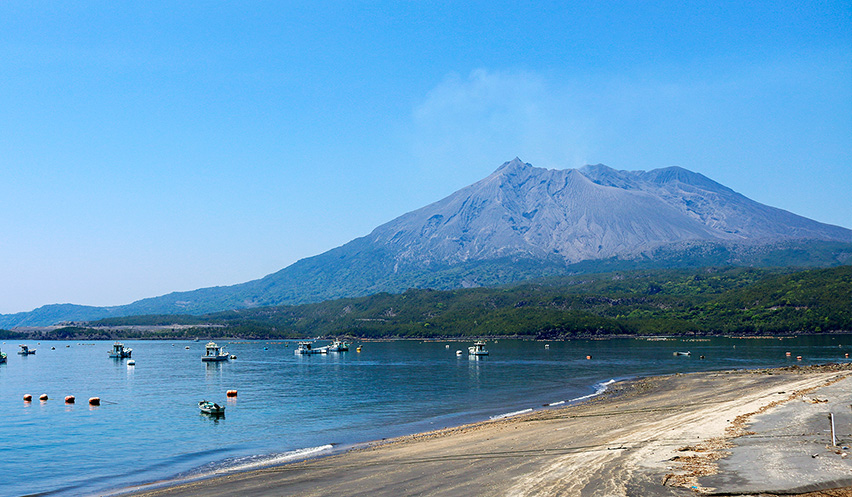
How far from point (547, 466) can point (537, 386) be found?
5292 cm

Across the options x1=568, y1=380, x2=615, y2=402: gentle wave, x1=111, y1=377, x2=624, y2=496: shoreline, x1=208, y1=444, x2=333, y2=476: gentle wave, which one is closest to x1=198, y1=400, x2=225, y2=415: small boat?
x1=111, y1=377, x2=624, y2=496: shoreline

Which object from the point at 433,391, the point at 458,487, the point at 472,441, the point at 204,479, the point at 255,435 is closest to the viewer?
the point at 458,487

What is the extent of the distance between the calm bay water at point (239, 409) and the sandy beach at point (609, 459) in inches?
275

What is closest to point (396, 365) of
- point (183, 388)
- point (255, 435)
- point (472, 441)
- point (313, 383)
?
point (313, 383)

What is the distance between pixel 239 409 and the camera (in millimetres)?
63188

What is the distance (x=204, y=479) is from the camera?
32.5 m

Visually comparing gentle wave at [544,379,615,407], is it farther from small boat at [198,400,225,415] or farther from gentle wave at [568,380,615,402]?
small boat at [198,400,225,415]

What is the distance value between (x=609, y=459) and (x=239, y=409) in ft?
149

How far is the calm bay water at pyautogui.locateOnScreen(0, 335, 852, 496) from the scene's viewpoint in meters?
38.4

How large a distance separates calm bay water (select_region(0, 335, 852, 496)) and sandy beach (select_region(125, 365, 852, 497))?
6.98m

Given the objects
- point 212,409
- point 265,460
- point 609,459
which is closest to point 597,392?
point 212,409

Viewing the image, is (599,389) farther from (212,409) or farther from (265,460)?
(265,460)

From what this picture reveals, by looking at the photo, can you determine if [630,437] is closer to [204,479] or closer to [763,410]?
[763,410]

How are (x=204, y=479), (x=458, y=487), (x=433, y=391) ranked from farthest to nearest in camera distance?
(x=433, y=391) < (x=204, y=479) < (x=458, y=487)
